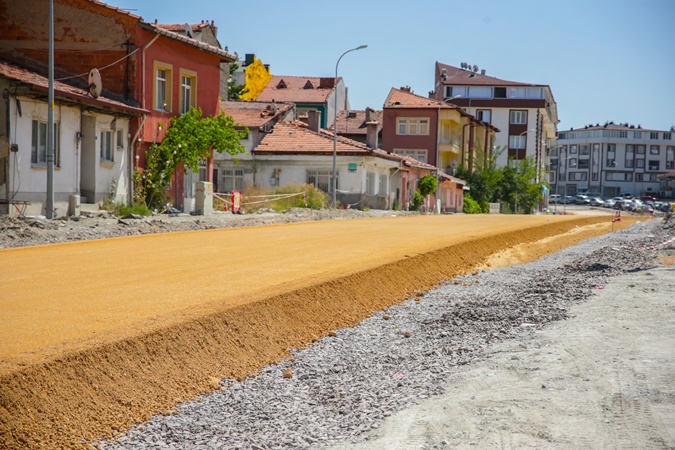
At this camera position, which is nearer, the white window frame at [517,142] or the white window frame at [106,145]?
the white window frame at [106,145]

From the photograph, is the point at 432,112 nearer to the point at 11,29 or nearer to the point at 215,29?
the point at 215,29

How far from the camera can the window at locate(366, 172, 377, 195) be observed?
2180 inches

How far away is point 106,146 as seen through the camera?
30.6m

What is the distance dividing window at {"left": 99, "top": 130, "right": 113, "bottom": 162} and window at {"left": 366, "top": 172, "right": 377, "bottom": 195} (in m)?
26.3

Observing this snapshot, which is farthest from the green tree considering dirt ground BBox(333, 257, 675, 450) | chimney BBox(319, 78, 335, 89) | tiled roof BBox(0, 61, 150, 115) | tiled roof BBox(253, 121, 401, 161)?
chimney BBox(319, 78, 335, 89)

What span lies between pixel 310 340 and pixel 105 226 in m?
13.7

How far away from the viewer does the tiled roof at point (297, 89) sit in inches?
3246

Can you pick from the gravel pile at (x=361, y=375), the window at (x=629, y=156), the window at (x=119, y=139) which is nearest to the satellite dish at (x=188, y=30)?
the window at (x=119, y=139)

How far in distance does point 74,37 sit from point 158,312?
25021mm

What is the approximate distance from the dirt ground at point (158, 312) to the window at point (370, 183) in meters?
33.8

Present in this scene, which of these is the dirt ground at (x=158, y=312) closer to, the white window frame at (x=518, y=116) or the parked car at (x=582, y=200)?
the white window frame at (x=518, y=116)

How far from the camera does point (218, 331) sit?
9.60m

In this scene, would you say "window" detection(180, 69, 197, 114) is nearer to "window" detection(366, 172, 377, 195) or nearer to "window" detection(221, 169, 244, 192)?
"window" detection(221, 169, 244, 192)

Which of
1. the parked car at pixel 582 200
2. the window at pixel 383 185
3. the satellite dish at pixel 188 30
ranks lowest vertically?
the parked car at pixel 582 200
